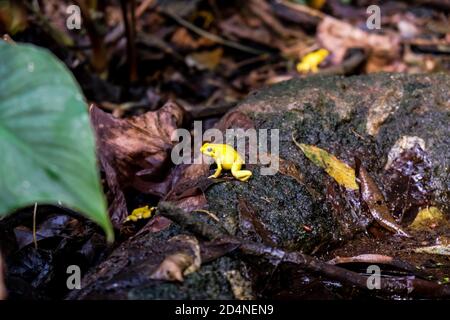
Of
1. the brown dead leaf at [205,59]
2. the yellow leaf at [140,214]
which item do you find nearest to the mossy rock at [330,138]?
the yellow leaf at [140,214]

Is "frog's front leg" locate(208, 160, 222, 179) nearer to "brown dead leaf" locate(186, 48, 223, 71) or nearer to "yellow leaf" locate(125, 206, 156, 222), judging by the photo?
"yellow leaf" locate(125, 206, 156, 222)

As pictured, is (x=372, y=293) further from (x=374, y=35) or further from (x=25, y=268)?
(x=374, y=35)

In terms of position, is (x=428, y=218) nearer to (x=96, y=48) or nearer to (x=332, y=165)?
(x=332, y=165)

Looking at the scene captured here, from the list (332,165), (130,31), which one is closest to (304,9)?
(130,31)

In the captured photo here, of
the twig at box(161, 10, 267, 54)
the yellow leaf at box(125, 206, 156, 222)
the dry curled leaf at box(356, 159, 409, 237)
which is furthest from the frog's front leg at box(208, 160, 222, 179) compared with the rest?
the twig at box(161, 10, 267, 54)

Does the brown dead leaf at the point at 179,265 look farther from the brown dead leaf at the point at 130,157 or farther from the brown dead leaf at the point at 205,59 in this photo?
the brown dead leaf at the point at 205,59

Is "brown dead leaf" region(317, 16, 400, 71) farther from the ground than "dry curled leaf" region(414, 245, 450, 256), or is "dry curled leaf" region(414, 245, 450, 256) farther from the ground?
"brown dead leaf" region(317, 16, 400, 71)

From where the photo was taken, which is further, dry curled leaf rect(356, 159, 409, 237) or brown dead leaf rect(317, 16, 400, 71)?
brown dead leaf rect(317, 16, 400, 71)
